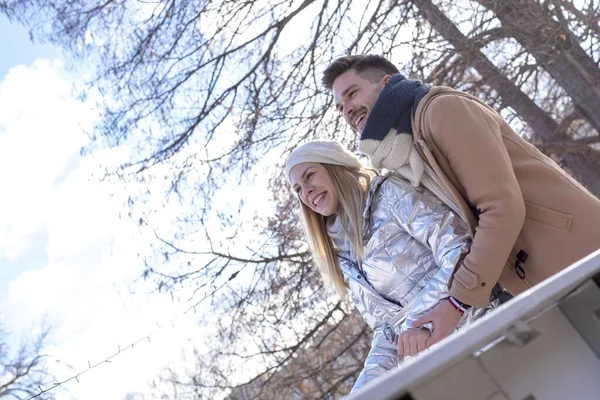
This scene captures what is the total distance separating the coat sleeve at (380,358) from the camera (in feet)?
8.02

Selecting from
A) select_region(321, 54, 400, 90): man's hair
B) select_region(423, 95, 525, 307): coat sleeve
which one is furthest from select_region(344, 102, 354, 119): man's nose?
select_region(423, 95, 525, 307): coat sleeve

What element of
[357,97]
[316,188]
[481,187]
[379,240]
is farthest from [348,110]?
[481,187]

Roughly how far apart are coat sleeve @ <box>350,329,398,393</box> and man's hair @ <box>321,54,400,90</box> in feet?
3.17

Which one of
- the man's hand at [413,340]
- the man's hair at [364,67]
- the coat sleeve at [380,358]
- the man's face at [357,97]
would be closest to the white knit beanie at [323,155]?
the man's face at [357,97]

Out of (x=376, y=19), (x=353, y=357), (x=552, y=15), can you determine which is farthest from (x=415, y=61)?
(x=353, y=357)

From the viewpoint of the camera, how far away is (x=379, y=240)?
2.46 meters

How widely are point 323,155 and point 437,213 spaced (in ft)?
1.99

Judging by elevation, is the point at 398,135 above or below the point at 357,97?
below

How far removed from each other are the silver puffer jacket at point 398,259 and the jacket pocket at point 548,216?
22cm

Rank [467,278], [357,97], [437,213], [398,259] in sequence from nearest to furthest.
Result: [467,278] → [437,213] → [398,259] → [357,97]

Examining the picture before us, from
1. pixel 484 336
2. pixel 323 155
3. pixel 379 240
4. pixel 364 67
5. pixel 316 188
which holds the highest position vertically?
pixel 364 67

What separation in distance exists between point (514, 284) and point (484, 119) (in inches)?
22.8

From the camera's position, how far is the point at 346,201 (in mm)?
2611

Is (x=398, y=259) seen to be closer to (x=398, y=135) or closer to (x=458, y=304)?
(x=458, y=304)
